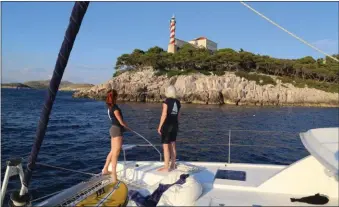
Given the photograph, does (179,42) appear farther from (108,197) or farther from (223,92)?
(108,197)

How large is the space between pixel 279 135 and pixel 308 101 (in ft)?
157

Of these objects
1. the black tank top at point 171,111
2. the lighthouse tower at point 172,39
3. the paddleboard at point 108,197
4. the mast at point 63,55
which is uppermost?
the lighthouse tower at point 172,39

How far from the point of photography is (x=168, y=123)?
6.12 meters

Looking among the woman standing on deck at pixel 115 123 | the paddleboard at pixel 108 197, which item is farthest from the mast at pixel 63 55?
the woman standing on deck at pixel 115 123

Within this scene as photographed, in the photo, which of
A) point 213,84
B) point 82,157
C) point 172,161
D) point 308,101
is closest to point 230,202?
point 172,161

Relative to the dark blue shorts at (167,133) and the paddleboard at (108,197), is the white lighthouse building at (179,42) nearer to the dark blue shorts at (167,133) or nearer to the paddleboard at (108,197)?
the dark blue shorts at (167,133)

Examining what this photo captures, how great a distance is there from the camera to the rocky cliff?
62.5 metres

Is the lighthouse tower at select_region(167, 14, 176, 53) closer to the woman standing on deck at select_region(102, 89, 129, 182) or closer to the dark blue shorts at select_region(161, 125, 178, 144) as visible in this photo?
the dark blue shorts at select_region(161, 125, 178, 144)

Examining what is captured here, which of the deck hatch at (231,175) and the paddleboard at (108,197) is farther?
the deck hatch at (231,175)

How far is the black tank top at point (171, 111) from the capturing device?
6.04 metres

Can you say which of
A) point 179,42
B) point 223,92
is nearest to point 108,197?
point 223,92

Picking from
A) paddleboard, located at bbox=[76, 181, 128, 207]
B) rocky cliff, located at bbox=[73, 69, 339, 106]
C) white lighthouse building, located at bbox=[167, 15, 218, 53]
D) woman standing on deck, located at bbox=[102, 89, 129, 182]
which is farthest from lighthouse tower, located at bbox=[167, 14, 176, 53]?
paddleboard, located at bbox=[76, 181, 128, 207]

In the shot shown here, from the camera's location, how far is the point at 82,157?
14.2m

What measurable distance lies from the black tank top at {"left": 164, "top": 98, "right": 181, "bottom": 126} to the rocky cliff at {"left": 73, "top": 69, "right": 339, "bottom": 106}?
55926mm
